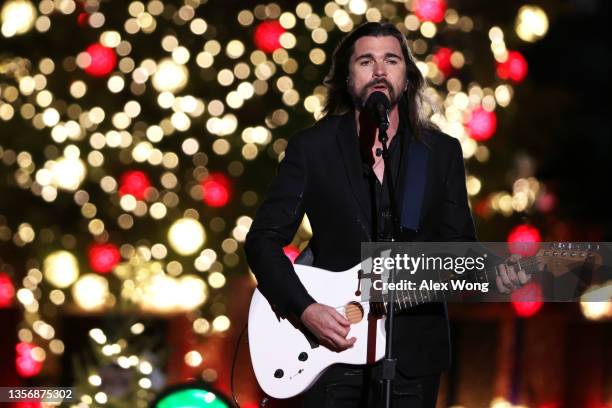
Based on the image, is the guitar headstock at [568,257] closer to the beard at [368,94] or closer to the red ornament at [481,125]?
the beard at [368,94]

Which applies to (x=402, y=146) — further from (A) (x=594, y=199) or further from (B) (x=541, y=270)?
(A) (x=594, y=199)

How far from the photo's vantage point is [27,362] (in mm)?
8898

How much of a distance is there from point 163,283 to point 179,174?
916mm

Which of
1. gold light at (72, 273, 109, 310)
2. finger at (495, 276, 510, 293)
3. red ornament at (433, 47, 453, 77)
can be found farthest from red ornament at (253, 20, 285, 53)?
finger at (495, 276, 510, 293)

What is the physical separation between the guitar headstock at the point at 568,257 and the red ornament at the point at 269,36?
4370 mm

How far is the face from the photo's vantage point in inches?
173

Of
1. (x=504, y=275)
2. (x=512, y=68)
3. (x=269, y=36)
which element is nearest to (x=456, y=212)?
(x=504, y=275)

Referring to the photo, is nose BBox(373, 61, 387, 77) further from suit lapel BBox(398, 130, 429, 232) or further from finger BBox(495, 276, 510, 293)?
finger BBox(495, 276, 510, 293)

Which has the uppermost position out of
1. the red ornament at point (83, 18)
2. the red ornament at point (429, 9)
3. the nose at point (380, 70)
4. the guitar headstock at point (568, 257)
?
the red ornament at point (429, 9)

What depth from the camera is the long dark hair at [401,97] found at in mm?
4488

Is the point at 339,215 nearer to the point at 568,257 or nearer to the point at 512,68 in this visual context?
the point at 568,257

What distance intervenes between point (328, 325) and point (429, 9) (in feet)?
15.4

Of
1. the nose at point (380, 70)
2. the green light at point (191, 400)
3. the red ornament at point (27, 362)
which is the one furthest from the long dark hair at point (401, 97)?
the red ornament at point (27, 362)

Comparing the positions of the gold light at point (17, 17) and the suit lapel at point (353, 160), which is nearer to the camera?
the suit lapel at point (353, 160)
